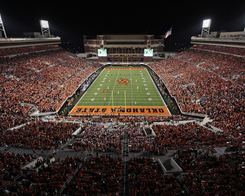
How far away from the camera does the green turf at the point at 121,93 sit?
105ft

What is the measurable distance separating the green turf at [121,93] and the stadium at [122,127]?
0.16m

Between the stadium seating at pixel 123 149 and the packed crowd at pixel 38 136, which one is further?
the packed crowd at pixel 38 136

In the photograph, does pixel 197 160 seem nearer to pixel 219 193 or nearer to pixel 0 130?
pixel 219 193

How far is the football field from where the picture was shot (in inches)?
1136

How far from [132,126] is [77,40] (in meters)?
62.0

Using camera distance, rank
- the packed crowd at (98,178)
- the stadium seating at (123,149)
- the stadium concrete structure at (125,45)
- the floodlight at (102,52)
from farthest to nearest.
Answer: the stadium concrete structure at (125,45) < the floodlight at (102,52) < the stadium seating at (123,149) < the packed crowd at (98,178)

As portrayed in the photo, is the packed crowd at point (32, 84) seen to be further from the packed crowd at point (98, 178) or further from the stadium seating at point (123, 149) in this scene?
the packed crowd at point (98, 178)

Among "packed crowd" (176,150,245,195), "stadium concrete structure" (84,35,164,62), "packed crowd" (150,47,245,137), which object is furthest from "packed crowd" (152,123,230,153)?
"stadium concrete structure" (84,35,164,62)

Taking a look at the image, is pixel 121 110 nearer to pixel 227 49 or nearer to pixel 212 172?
pixel 212 172

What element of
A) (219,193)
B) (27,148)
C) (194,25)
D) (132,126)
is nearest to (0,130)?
(27,148)

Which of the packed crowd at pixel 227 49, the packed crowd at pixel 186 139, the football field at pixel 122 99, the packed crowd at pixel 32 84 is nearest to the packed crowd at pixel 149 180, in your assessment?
the packed crowd at pixel 186 139

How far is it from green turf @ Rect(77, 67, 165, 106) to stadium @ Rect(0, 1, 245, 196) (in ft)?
0.52

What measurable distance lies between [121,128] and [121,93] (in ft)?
53.5

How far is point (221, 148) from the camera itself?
15141 mm
